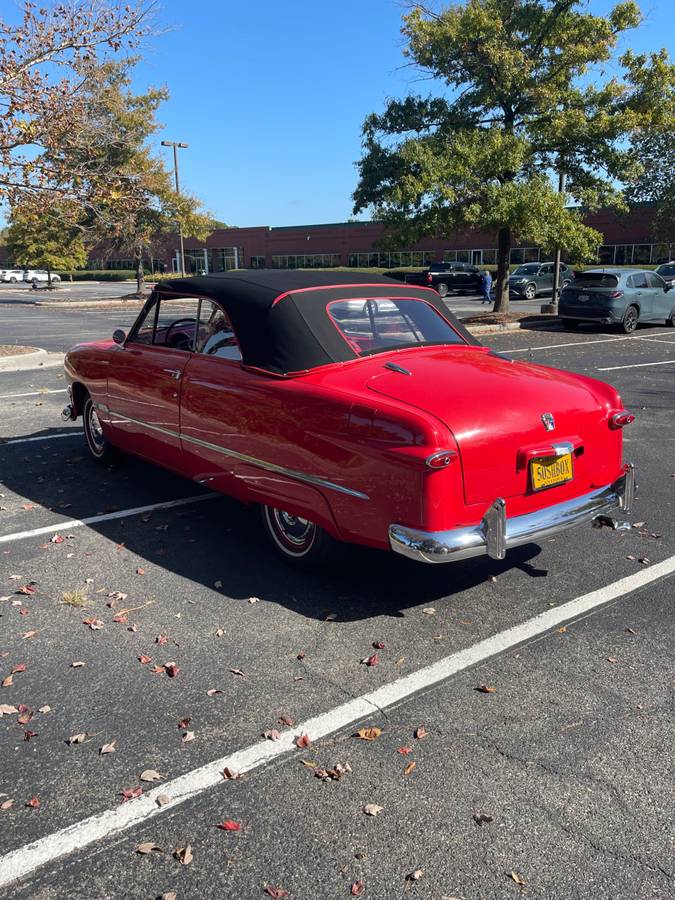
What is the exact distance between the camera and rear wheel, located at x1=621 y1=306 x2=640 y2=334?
19.2 meters

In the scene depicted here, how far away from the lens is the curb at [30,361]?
1399 centimetres

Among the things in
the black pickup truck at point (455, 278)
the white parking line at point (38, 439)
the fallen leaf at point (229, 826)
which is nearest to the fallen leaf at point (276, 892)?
the fallen leaf at point (229, 826)

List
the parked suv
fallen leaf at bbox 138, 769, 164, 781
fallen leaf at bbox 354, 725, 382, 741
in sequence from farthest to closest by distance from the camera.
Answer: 1. the parked suv
2. fallen leaf at bbox 354, 725, 382, 741
3. fallen leaf at bbox 138, 769, 164, 781

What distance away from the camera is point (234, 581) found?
4.55m

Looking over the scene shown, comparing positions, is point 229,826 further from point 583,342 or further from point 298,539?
point 583,342

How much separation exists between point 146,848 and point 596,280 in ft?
64.2

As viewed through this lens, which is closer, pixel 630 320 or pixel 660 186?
pixel 630 320

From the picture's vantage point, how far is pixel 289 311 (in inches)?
180

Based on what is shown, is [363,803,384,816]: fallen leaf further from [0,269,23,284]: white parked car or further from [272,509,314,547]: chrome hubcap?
[0,269,23,284]: white parked car

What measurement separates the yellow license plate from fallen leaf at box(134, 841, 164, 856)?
2543 mm

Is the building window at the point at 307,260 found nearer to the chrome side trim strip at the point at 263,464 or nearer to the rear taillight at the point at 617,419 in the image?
the chrome side trim strip at the point at 263,464

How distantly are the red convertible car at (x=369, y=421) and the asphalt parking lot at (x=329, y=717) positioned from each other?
1.68ft

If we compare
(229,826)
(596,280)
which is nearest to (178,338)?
(229,826)

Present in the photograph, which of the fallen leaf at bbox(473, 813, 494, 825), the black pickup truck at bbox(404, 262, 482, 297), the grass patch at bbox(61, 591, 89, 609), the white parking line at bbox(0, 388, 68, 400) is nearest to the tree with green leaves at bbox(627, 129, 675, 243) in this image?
the black pickup truck at bbox(404, 262, 482, 297)
